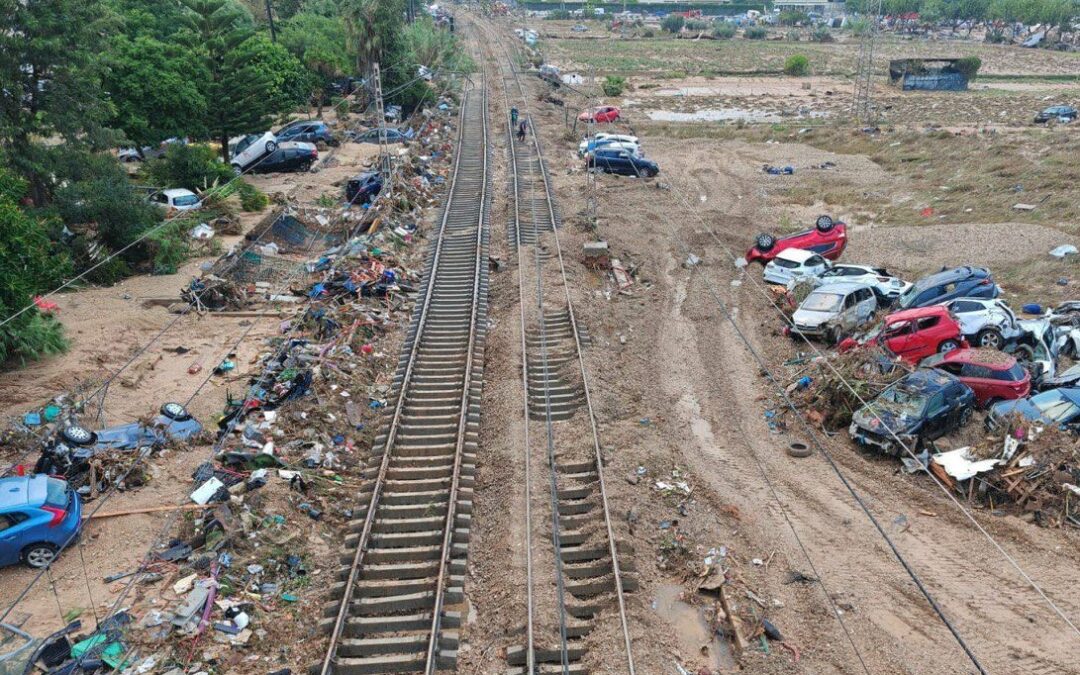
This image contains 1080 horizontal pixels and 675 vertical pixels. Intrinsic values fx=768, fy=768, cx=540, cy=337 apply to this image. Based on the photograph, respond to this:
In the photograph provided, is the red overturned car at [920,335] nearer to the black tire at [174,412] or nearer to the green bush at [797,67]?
the black tire at [174,412]

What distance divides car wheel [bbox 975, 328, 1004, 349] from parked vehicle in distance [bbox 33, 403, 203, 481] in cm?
1952

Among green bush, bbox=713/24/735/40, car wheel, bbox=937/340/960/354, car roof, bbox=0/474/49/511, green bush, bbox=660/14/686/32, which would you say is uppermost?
green bush, bbox=660/14/686/32

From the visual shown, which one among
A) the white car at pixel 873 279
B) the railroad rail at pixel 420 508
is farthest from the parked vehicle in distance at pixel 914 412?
the railroad rail at pixel 420 508

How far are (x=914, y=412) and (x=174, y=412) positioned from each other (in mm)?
16587

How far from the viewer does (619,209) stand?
3334cm

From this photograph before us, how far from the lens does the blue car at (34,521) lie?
1352cm

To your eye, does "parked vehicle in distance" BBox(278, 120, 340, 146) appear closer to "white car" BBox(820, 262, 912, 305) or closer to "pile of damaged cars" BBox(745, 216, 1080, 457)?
"pile of damaged cars" BBox(745, 216, 1080, 457)

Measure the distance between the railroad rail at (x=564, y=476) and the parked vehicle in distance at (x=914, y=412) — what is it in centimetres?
597

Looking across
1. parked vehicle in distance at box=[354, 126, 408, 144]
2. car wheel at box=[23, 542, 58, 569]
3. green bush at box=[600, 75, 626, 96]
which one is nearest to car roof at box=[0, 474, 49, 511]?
car wheel at box=[23, 542, 58, 569]

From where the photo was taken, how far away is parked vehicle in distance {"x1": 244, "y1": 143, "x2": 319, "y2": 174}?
4103cm

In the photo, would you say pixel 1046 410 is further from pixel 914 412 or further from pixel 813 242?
pixel 813 242

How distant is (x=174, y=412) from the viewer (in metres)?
17.9

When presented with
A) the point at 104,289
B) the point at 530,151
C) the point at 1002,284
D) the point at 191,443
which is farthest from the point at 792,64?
the point at 191,443

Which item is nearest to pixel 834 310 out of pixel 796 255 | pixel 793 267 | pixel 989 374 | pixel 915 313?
pixel 915 313
